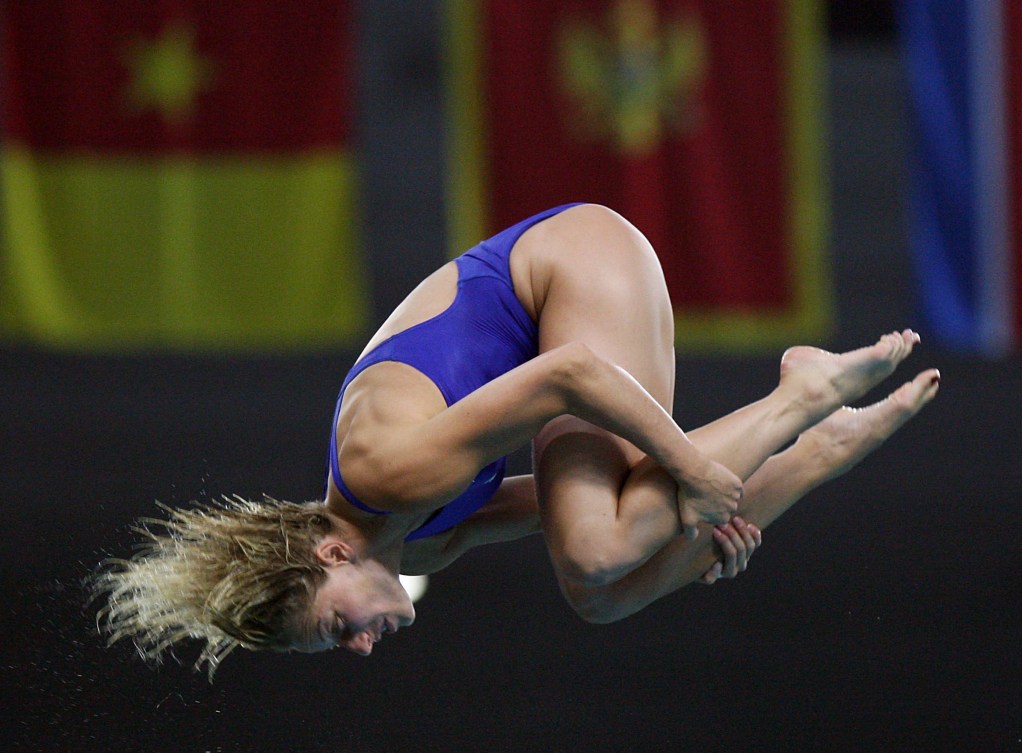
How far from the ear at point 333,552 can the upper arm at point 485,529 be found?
219 millimetres

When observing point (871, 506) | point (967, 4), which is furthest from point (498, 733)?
point (967, 4)

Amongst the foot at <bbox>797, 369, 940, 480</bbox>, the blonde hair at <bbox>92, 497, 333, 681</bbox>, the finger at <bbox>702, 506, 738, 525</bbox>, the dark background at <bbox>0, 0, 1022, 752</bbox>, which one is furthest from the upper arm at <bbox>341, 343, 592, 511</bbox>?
the dark background at <bbox>0, 0, 1022, 752</bbox>

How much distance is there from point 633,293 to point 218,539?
92 centimetres


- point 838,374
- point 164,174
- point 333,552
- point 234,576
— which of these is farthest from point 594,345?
point 164,174

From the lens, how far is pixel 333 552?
2400mm

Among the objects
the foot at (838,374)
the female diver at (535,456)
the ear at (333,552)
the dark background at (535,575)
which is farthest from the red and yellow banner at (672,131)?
the ear at (333,552)

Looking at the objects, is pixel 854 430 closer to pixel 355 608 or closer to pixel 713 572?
pixel 713 572

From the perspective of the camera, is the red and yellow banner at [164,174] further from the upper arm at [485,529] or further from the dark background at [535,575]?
the upper arm at [485,529]

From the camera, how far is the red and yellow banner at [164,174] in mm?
5668

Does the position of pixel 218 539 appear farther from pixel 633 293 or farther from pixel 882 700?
pixel 882 700

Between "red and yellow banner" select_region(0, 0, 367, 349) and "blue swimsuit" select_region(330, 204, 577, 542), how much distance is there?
317cm

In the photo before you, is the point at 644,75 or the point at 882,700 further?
the point at 644,75

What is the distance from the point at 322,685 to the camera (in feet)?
10.8

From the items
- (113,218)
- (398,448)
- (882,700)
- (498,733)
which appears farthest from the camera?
(113,218)
